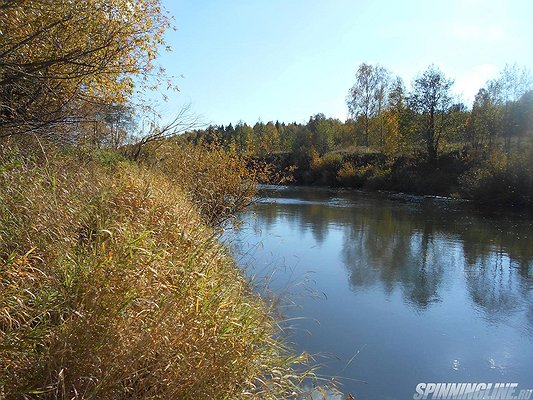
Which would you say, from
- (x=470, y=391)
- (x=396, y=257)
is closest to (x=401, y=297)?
(x=470, y=391)

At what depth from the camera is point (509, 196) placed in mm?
22234

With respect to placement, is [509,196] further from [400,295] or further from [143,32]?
[143,32]

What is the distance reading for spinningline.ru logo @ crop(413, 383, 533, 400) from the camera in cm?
478

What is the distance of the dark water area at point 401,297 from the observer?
17.8 ft

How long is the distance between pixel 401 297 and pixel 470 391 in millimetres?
3193

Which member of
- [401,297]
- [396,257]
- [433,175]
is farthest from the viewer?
[433,175]

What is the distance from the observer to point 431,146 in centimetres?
3556

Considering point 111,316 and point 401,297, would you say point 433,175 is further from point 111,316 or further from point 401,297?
point 111,316

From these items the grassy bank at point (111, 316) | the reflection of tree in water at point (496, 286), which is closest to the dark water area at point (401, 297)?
the reflection of tree in water at point (496, 286)

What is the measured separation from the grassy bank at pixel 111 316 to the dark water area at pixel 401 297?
7.63 ft

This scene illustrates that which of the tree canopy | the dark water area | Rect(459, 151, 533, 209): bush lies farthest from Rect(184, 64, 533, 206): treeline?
the tree canopy

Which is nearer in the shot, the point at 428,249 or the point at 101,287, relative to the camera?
the point at 101,287

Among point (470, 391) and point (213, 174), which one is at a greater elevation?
point (213, 174)

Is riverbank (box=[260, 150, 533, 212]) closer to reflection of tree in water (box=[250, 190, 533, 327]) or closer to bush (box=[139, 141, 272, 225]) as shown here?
bush (box=[139, 141, 272, 225])
